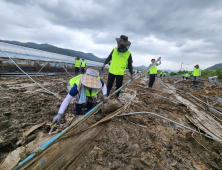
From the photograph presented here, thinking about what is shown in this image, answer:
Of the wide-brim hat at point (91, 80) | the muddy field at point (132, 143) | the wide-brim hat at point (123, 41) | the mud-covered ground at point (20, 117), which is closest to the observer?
the muddy field at point (132, 143)

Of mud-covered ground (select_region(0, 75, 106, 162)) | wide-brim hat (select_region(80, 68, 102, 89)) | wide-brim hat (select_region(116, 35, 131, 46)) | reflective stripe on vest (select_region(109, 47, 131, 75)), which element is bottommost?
mud-covered ground (select_region(0, 75, 106, 162))

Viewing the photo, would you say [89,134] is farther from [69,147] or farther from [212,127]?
[212,127]

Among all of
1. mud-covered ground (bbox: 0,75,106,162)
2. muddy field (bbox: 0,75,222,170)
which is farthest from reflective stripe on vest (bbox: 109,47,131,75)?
mud-covered ground (bbox: 0,75,106,162)

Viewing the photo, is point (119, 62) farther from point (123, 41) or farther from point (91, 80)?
point (91, 80)

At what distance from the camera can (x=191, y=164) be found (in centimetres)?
134

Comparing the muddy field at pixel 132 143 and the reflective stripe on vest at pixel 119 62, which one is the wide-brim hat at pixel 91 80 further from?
the reflective stripe on vest at pixel 119 62

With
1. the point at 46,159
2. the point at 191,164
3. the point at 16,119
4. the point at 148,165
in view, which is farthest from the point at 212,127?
the point at 16,119

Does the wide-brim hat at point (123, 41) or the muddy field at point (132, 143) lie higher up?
the wide-brim hat at point (123, 41)

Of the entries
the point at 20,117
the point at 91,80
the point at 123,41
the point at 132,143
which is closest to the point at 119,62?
the point at 123,41

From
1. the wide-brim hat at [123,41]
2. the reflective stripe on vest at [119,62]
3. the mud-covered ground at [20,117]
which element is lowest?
the mud-covered ground at [20,117]

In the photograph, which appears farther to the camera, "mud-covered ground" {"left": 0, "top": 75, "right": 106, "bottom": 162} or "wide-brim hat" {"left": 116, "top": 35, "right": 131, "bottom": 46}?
"wide-brim hat" {"left": 116, "top": 35, "right": 131, "bottom": 46}

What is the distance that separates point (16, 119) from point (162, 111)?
11.4ft

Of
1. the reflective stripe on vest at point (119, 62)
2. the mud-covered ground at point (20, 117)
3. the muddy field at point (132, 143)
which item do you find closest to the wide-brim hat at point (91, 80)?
the muddy field at point (132, 143)

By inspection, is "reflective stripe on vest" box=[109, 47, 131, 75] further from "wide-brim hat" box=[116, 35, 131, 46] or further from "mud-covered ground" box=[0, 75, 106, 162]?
"mud-covered ground" box=[0, 75, 106, 162]
